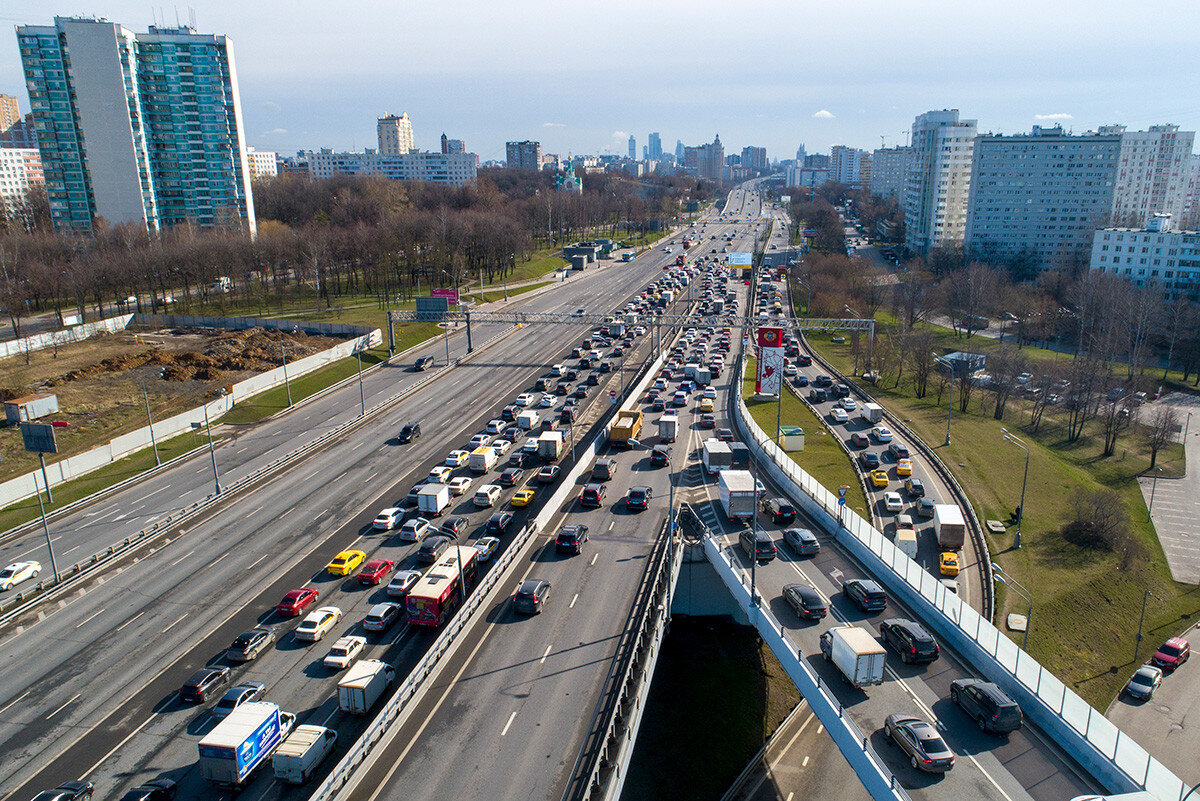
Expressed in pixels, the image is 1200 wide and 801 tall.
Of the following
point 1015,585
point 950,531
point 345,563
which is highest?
point 345,563

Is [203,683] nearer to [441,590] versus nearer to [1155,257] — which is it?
[441,590]

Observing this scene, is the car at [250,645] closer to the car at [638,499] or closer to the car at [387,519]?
the car at [387,519]

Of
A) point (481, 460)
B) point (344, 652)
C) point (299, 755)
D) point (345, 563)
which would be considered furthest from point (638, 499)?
point (299, 755)

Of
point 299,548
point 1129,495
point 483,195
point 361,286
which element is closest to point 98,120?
point 361,286

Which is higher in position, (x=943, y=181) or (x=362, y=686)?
(x=943, y=181)

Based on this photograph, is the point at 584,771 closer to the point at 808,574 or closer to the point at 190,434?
the point at 808,574

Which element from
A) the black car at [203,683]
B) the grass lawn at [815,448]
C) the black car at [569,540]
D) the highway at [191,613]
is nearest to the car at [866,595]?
the black car at [569,540]

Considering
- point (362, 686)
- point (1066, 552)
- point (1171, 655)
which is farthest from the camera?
point (1066, 552)
